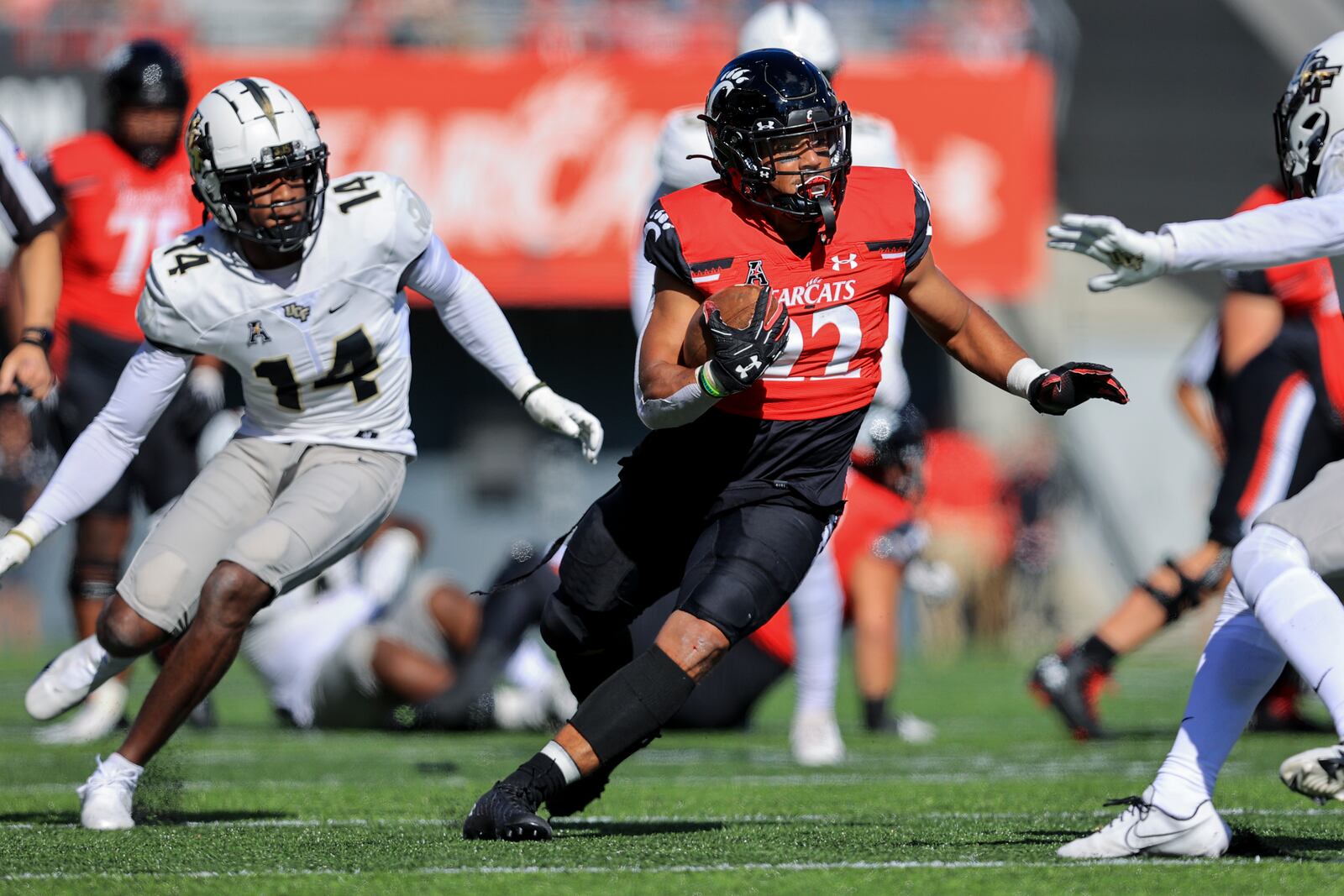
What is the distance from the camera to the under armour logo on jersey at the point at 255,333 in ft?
A: 15.6

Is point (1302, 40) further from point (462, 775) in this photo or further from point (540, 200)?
point (462, 775)

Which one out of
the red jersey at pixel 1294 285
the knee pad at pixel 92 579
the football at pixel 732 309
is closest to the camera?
the football at pixel 732 309

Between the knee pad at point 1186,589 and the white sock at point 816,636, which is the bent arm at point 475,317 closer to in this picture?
the white sock at point 816,636

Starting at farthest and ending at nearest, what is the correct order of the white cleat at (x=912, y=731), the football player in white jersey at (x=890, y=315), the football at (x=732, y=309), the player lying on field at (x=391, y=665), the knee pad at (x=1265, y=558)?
the player lying on field at (x=391, y=665) → the white cleat at (x=912, y=731) → the football player in white jersey at (x=890, y=315) → the football at (x=732, y=309) → the knee pad at (x=1265, y=558)

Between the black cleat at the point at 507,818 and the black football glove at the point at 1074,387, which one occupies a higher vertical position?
the black football glove at the point at 1074,387

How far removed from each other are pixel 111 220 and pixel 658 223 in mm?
3636

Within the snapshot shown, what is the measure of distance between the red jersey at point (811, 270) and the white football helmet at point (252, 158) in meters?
0.98

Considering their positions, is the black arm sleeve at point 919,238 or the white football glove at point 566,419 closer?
the black arm sleeve at point 919,238

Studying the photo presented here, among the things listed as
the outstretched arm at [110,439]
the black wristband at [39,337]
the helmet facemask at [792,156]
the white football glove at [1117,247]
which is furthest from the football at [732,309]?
the black wristband at [39,337]

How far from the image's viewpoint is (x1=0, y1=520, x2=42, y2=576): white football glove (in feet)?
14.9

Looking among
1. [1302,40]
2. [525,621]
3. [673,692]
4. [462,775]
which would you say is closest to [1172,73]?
[1302,40]

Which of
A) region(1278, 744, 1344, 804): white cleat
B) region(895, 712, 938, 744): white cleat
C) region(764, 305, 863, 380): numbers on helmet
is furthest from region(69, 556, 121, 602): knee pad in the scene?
region(1278, 744, 1344, 804): white cleat

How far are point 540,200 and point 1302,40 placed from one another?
7562 mm

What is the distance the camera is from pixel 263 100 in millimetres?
4703
